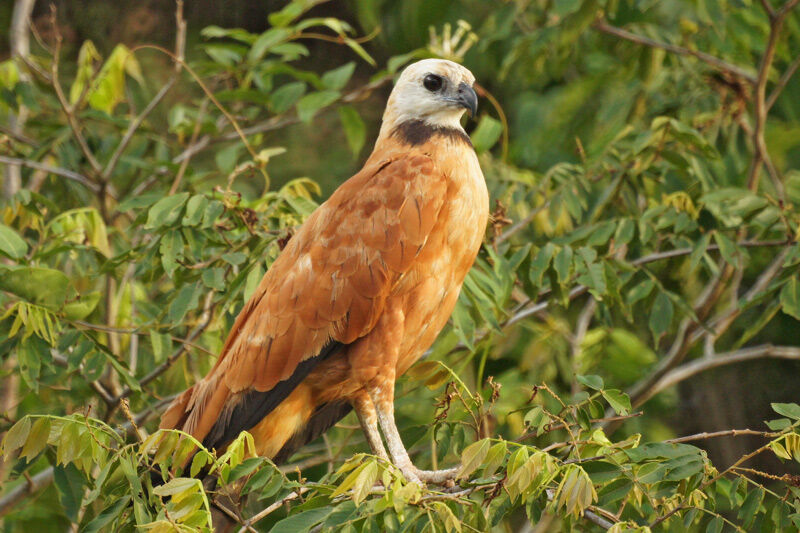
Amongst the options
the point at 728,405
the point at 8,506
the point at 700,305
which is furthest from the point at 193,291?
the point at 728,405

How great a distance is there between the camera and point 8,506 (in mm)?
3391

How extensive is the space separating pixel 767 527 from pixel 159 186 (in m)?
2.70

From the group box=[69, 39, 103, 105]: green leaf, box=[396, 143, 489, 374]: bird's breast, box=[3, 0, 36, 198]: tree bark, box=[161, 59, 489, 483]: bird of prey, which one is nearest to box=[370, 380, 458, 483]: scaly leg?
box=[161, 59, 489, 483]: bird of prey

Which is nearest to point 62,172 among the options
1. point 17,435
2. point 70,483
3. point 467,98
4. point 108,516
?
point 467,98

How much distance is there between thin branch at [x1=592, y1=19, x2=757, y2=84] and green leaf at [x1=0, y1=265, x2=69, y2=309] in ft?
7.57

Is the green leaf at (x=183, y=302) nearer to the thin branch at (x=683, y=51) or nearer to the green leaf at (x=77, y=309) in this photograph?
the green leaf at (x=77, y=309)

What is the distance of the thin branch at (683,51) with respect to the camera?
3814mm

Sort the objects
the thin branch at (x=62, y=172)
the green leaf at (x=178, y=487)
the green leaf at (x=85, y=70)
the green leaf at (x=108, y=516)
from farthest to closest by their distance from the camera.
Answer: the green leaf at (x=85, y=70), the thin branch at (x=62, y=172), the green leaf at (x=108, y=516), the green leaf at (x=178, y=487)

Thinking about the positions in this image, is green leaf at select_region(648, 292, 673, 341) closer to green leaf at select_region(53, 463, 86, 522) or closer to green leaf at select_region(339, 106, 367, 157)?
green leaf at select_region(339, 106, 367, 157)

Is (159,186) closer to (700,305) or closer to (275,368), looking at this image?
(275,368)

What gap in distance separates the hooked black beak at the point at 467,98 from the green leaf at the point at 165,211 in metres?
0.86

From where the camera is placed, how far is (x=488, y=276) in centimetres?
319

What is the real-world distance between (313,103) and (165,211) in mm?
812

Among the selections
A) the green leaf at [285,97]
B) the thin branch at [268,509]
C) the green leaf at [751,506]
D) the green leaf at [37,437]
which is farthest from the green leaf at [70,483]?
the green leaf at [285,97]
